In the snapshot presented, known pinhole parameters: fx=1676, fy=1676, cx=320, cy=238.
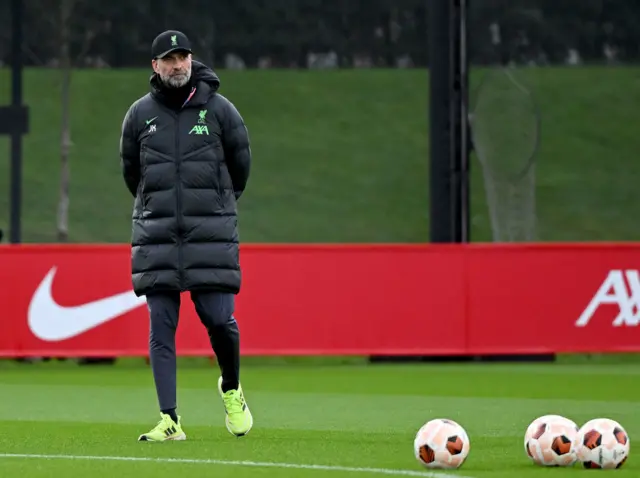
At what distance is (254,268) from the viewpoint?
15.7 m

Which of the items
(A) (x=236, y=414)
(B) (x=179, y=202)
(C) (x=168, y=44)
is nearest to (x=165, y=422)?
(A) (x=236, y=414)

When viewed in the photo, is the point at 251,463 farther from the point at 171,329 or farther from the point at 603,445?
the point at 603,445

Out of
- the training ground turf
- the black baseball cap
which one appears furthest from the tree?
the black baseball cap

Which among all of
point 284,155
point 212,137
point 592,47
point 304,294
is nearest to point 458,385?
point 304,294

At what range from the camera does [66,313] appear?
15.6m

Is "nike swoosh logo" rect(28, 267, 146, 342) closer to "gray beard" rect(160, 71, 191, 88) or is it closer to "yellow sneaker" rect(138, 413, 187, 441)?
"yellow sneaker" rect(138, 413, 187, 441)

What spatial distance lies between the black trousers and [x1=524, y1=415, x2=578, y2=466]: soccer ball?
208 centimetres

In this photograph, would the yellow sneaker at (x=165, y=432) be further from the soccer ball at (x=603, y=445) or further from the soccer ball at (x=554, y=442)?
the soccer ball at (x=603, y=445)

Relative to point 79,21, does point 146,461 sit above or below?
Answer: below

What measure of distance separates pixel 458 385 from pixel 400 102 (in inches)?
306

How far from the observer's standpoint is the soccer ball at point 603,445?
23.9 feet

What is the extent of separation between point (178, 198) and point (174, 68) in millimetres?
673

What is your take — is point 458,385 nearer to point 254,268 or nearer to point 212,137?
point 254,268

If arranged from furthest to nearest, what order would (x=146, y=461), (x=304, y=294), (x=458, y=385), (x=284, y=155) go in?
(x=284, y=155) → (x=304, y=294) → (x=458, y=385) → (x=146, y=461)
